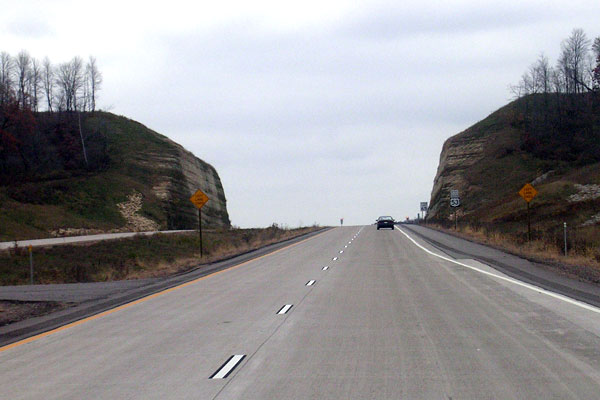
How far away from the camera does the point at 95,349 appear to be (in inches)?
397

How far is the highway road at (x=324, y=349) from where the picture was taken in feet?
24.2

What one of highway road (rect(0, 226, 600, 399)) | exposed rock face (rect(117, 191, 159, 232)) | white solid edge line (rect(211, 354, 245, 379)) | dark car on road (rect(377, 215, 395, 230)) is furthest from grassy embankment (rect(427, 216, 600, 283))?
exposed rock face (rect(117, 191, 159, 232))

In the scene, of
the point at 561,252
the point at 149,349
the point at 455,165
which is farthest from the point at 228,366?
the point at 455,165

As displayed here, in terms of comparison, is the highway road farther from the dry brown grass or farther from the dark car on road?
the dark car on road

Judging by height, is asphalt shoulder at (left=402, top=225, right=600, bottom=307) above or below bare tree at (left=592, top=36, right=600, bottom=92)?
below

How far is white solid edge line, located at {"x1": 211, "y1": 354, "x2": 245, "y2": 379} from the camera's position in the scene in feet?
26.3

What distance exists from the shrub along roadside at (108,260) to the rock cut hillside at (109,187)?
44.6 ft

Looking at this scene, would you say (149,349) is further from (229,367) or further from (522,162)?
(522,162)

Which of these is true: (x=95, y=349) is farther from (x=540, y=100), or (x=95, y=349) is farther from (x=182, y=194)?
(x=540, y=100)

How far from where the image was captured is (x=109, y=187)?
271 ft

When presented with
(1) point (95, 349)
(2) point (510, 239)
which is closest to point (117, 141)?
(2) point (510, 239)

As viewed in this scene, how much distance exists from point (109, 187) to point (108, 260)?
44.8 m

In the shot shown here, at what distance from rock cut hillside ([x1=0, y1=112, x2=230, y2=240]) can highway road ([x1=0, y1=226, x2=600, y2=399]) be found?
4588 centimetres

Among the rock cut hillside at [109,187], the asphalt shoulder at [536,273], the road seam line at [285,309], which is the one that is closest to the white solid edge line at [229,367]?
the road seam line at [285,309]
